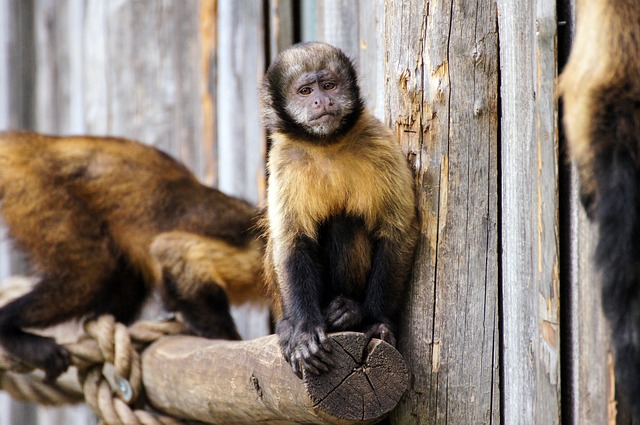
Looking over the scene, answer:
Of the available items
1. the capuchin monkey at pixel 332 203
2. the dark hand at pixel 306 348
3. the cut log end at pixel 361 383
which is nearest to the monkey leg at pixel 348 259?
the capuchin monkey at pixel 332 203

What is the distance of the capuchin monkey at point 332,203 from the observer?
3773mm

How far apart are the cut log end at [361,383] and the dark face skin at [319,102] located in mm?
1108

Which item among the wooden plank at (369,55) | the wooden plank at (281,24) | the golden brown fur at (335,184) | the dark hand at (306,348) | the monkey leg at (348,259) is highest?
the wooden plank at (281,24)

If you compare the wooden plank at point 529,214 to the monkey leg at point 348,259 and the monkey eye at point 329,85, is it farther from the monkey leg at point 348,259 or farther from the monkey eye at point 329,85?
the monkey eye at point 329,85

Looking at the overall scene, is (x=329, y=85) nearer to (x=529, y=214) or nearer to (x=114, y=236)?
(x=529, y=214)

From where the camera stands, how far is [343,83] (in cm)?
417

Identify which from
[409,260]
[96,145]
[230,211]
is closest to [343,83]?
[409,260]

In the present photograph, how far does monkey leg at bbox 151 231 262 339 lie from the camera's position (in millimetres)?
6164

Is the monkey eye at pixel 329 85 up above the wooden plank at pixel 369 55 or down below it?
below

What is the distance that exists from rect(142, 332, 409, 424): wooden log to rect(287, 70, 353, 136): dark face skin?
3.27ft

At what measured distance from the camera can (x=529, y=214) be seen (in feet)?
10.6

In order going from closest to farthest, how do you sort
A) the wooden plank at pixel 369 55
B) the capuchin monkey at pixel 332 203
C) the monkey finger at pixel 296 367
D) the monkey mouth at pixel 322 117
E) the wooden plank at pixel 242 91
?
the monkey finger at pixel 296 367 → the capuchin monkey at pixel 332 203 → the monkey mouth at pixel 322 117 → the wooden plank at pixel 369 55 → the wooden plank at pixel 242 91

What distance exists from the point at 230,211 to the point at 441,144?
10.5 ft

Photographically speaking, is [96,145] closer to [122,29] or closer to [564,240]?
[122,29]
